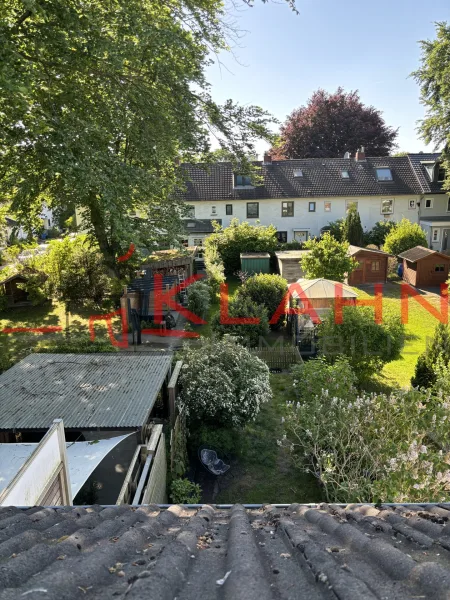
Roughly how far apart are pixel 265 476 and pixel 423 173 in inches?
1338

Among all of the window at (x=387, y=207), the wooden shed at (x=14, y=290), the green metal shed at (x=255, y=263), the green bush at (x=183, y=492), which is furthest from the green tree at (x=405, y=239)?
the green bush at (x=183, y=492)

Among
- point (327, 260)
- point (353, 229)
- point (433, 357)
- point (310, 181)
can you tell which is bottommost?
point (433, 357)

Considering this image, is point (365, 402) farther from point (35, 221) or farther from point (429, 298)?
point (429, 298)

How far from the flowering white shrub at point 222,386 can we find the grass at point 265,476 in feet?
2.70

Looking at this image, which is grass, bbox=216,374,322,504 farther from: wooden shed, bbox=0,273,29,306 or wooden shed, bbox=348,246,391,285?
wooden shed, bbox=348,246,391,285

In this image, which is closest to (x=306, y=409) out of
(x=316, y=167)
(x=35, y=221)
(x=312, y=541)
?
(x=312, y=541)

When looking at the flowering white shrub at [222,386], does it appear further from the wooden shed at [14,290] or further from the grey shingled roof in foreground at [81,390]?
the wooden shed at [14,290]

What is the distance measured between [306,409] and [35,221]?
45.7 feet

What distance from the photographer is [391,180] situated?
3528 cm

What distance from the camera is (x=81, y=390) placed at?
838cm

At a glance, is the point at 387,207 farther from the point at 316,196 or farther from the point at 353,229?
the point at 316,196

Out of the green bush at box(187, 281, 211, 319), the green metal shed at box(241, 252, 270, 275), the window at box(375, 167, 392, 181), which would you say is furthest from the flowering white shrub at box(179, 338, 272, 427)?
the window at box(375, 167, 392, 181)

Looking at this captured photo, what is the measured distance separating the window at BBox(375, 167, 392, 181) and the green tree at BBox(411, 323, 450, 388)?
2614 cm

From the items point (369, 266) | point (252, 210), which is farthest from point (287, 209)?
point (369, 266)
